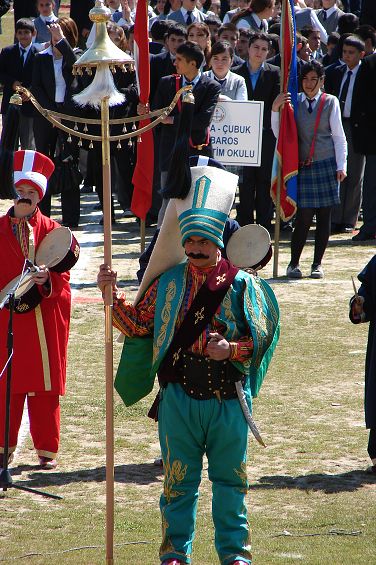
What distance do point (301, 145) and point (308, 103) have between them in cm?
44

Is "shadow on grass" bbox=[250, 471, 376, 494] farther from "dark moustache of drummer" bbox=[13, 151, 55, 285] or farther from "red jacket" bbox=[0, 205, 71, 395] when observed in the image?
"dark moustache of drummer" bbox=[13, 151, 55, 285]

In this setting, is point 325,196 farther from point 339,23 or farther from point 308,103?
point 339,23

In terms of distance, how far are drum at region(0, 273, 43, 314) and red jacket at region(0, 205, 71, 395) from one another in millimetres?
60

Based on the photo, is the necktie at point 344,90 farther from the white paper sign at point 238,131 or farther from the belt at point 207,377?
the belt at point 207,377

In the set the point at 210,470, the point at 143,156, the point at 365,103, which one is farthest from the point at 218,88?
the point at 210,470

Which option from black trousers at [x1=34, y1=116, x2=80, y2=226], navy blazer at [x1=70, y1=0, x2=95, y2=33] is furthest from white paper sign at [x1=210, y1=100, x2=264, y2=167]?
navy blazer at [x1=70, y1=0, x2=95, y2=33]

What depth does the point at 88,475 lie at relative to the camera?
724cm

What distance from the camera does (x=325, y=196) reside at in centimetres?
1219

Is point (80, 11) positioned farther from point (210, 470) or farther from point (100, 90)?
point (210, 470)

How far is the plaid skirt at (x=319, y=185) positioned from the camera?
40.0 ft

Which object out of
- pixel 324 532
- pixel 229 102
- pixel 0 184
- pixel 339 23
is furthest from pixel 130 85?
pixel 324 532

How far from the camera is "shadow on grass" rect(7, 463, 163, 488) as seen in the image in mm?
7125

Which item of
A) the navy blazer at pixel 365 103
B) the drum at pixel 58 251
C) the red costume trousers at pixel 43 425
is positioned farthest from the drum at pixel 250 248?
the navy blazer at pixel 365 103

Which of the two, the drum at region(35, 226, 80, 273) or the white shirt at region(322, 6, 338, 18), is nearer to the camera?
the drum at region(35, 226, 80, 273)
